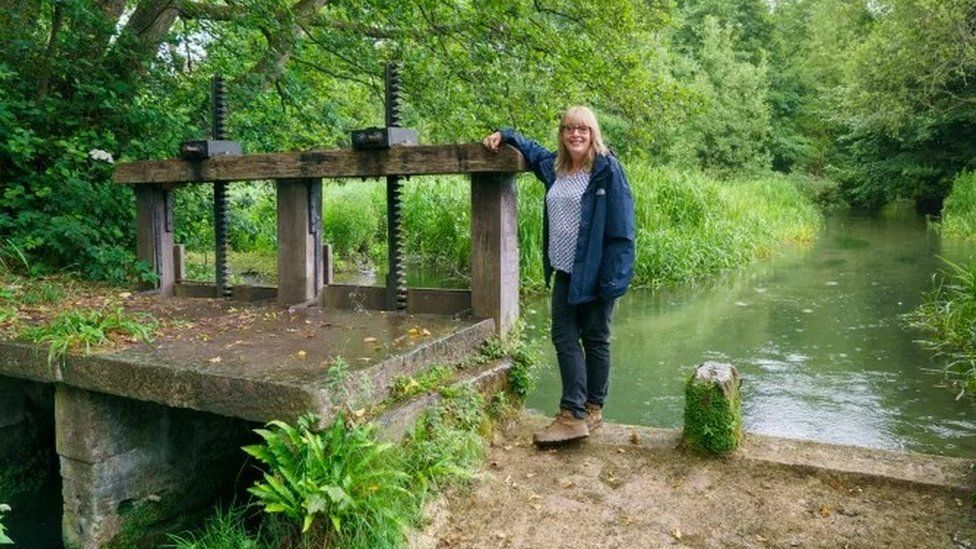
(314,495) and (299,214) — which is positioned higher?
(299,214)

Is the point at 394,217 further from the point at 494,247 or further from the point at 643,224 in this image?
the point at 643,224

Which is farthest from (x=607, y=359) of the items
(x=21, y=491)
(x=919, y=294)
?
(x=919, y=294)

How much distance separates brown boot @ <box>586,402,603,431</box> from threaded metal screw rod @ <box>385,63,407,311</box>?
4.51 feet

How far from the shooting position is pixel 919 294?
1145 centimetres

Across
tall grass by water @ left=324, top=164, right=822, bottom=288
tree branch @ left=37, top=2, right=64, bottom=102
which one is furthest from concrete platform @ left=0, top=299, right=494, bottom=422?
tall grass by water @ left=324, top=164, right=822, bottom=288

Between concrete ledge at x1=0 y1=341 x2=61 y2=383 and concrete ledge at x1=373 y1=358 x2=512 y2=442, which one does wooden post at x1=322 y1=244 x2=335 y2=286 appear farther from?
concrete ledge at x1=0 y1=341 x2=61 y2=383

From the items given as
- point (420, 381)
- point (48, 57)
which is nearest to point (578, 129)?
point (420, 381)

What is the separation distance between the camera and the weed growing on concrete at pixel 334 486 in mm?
3098

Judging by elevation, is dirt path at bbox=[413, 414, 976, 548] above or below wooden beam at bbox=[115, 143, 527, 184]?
below

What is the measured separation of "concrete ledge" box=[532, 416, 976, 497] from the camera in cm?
353

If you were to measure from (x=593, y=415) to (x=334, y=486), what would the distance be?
164 cm

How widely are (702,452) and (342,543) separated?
70.2 inches

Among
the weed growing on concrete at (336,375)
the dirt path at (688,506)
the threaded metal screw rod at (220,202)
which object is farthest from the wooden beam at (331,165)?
the dirt path at (688,506)

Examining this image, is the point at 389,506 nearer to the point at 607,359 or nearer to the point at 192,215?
the point at 607,359
